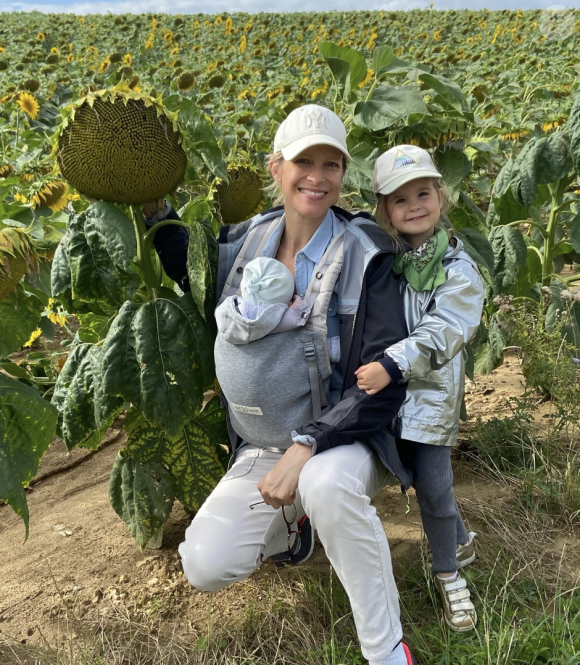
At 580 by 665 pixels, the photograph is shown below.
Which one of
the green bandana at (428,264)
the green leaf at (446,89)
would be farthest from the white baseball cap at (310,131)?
the green leaf at (446,89)

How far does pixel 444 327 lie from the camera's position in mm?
1799

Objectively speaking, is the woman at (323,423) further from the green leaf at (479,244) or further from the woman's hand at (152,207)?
the green leaf at (479,244)

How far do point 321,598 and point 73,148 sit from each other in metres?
1.30

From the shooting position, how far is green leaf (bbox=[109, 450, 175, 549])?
2115 millimetres

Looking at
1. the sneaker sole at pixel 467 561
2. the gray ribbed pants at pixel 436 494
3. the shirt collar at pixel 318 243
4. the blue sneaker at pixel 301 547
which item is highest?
the shirt collar at pixel 318 243

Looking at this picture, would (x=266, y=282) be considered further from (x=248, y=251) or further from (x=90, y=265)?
(x=90, y=265)

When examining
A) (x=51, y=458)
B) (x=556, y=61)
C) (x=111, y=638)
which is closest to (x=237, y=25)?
(x=556, y=61)

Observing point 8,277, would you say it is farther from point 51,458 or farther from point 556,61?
point 556,61

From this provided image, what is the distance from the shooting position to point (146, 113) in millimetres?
1603

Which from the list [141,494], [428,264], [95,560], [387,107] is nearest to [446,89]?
[387,107]

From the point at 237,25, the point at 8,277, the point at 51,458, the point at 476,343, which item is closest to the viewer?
the point at 8,277

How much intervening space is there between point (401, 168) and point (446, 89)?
0.49 metres

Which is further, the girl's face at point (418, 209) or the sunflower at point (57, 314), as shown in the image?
the sunflower at point (57, 314)

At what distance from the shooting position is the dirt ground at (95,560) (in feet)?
6.77
